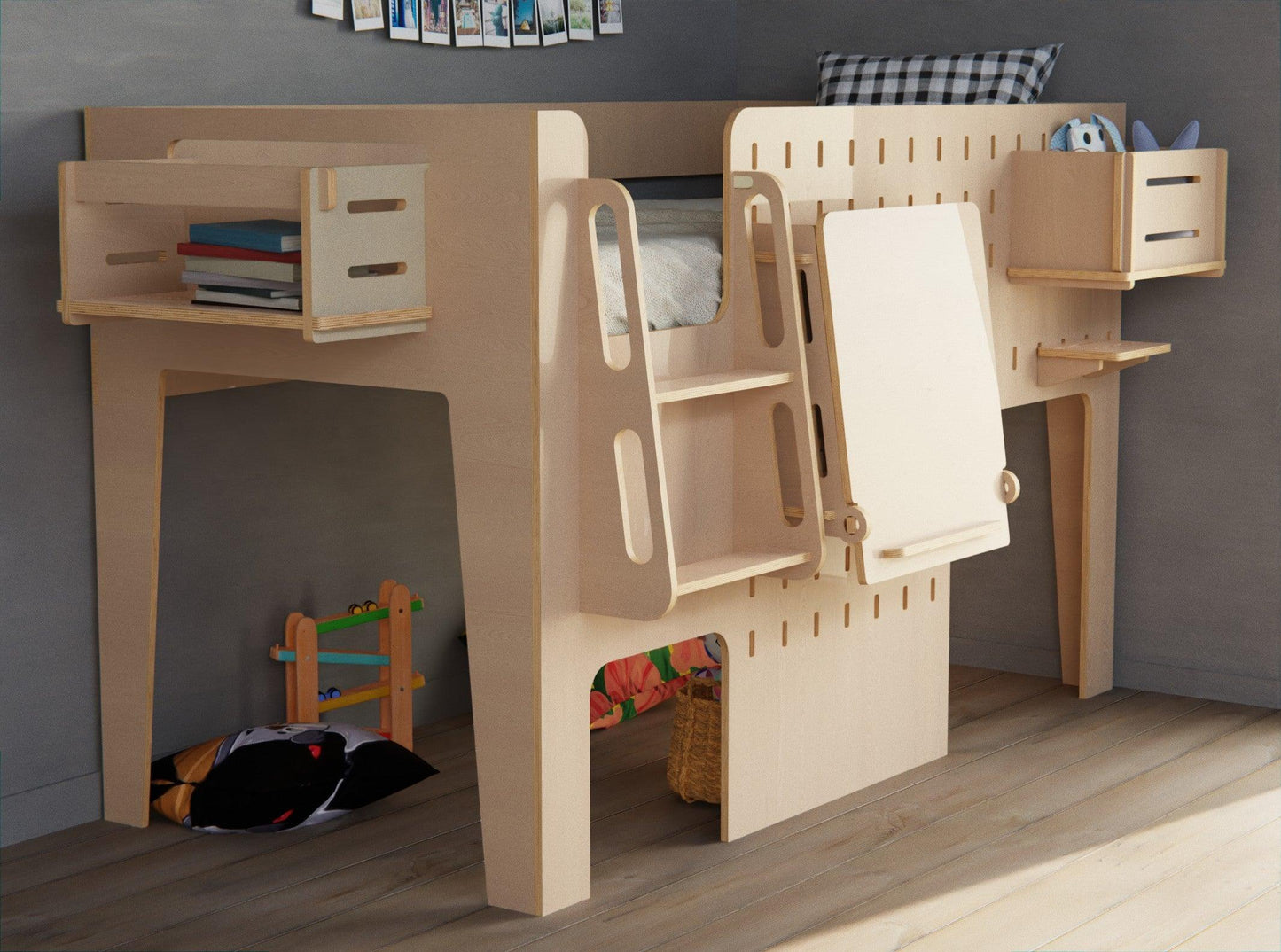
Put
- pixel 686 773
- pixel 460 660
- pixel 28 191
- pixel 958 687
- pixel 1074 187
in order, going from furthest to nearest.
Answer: pixel 958 687 → pixel 460 660 → pixel 1074 187 → pixel 686 773 → pixel 28 191

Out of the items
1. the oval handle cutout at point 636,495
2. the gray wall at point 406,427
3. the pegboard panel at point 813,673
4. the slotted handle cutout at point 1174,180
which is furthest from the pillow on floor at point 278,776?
the slotted handle cutout at point 1174,180

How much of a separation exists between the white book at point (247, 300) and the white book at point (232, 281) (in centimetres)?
1

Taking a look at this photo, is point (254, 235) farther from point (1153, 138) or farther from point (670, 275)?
point (1153, 138)

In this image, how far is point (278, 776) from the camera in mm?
2777

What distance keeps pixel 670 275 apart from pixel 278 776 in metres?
1.07

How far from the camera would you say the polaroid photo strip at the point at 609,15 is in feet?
12.4

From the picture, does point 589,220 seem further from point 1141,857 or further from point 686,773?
point 1141,857

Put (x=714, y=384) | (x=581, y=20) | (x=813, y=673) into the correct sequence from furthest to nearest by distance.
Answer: (x=581, y=20)
(x=813, y=673)
(x=714, y=384)

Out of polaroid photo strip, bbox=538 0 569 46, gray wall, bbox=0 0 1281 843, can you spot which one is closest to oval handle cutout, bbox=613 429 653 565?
gray wall, bbox=0 0 1281 843

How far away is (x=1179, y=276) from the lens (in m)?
3.57

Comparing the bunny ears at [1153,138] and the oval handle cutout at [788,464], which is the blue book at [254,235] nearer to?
the oval handle cutout at [788,464]

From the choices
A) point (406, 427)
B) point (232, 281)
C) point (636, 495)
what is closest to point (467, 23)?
point (406, 427)

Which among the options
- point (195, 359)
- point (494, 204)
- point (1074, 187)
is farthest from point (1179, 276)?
point (195, 359)

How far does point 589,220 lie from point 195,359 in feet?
2.55
